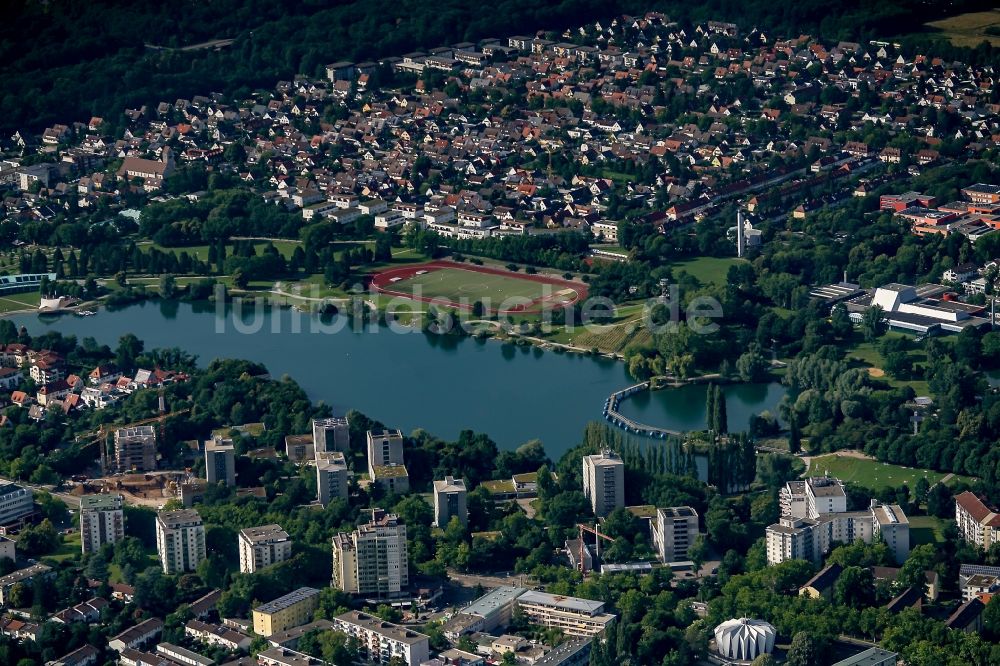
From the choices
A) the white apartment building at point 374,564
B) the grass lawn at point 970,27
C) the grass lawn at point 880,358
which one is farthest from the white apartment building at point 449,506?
the grass lawn at point 970,27

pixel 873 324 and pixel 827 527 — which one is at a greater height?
pixel 873 324

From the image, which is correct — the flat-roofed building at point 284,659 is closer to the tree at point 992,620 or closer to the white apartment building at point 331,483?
the white apartment building at point 331,483

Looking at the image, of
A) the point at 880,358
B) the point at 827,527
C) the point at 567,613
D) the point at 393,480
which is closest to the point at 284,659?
the point at 567,613

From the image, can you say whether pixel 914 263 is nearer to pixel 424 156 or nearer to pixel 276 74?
pixel 424 156

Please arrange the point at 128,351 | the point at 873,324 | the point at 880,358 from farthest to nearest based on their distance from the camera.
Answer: the point at 873,324 < the point at 128,351 < the point at 880,358

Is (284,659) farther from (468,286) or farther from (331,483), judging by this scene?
(468,286)

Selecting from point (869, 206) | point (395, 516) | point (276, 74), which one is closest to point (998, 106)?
point (869, 206)
